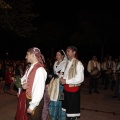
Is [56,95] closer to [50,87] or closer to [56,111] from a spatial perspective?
[50,87]

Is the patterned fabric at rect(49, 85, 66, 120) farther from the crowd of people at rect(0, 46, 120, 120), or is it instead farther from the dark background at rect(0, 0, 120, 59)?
the dark background at rect(0, 0, 120, 59)

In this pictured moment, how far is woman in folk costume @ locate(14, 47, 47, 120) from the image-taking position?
4.11m

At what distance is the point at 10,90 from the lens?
12117 millimetres

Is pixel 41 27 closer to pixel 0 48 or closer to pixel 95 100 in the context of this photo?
pixel 0 48

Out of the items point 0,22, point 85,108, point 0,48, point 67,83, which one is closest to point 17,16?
point 0,22

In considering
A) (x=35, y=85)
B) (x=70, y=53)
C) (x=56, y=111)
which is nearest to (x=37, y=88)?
(x=35, y=85)

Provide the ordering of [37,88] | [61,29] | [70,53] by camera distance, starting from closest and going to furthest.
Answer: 1. [37,88]
2. [70,53]
3. [61,29]

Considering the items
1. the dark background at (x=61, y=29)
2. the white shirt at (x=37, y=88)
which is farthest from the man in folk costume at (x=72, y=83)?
the dark background at (x=61, y=29)

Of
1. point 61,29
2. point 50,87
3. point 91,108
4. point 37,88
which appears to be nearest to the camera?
point 37,88

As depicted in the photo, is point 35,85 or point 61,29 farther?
point 61,29

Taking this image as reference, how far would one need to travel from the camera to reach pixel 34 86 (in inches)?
164

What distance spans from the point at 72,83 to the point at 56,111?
97 centimetres

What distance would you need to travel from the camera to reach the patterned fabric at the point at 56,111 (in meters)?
6.35

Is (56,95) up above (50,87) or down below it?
below
